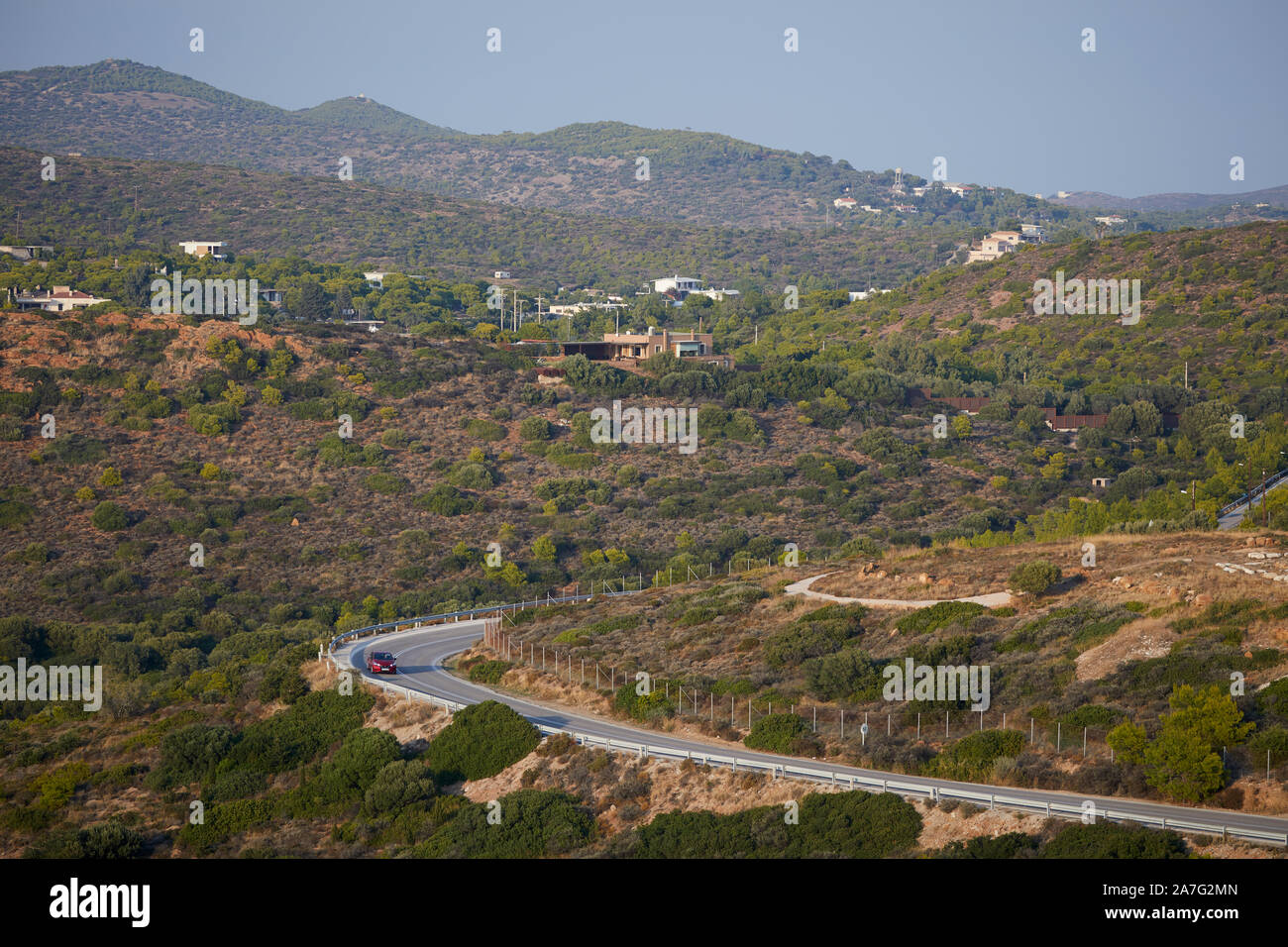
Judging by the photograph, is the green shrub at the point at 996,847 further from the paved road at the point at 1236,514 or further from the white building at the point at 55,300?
the white building at the point at 55,300

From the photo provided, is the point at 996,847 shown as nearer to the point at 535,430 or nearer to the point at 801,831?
the point at 801,831

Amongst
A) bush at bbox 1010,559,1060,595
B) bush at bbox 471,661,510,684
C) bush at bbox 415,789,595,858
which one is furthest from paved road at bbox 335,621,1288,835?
bush at bbox 1010,559,1060,595

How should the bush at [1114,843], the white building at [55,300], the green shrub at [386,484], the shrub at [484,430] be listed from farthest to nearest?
the white building at [55,300] < the shrub at [484,430] < the green shrub at [386,484] < the bush at [1114,843]

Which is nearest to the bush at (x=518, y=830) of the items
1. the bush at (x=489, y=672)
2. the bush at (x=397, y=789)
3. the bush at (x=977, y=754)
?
the bush at (x=397, y=789)

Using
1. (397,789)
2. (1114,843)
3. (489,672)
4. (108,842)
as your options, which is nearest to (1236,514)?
(489,672)

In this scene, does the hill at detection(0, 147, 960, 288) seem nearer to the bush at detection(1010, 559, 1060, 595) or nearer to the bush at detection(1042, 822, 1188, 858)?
the bush at detection(1010, 559, 1060, 595)

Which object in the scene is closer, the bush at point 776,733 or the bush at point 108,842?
the bush at point 108,842
